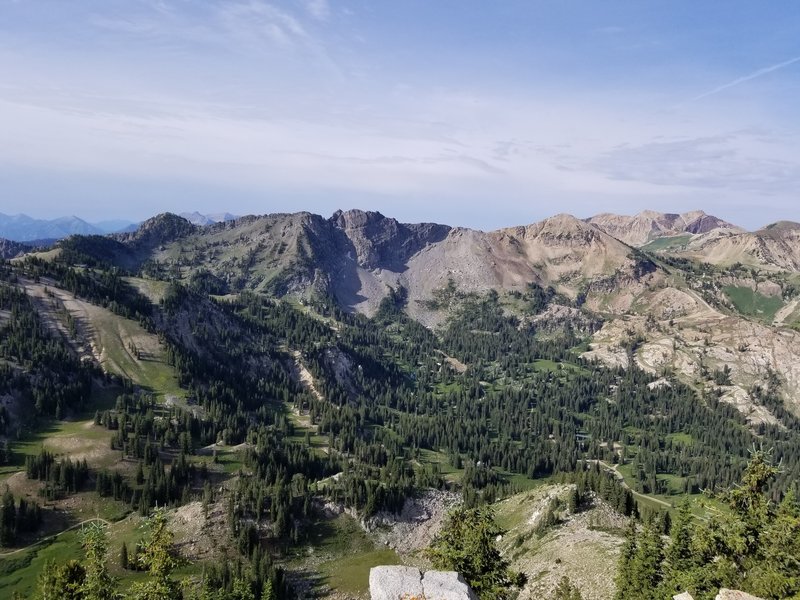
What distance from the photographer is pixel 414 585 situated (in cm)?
2305

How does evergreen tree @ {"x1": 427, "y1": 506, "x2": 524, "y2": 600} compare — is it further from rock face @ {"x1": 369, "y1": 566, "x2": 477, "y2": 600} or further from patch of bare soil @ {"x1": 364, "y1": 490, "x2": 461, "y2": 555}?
patch of bare soil @ {"x1": 364, "y1": 490, "x2": 461, "y2": 555}

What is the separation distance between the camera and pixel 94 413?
173625 mm

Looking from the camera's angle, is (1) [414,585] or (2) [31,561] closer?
(1) [414,585]

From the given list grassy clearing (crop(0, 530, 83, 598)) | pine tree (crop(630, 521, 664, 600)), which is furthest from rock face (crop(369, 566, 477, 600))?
grassy clearing (crop(0, 530, 83, 598))

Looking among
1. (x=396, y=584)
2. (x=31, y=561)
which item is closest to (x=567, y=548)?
(x=396, y=584)

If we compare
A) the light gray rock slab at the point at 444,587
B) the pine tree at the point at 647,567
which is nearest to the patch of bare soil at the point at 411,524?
the pine tree at the point at 647,567

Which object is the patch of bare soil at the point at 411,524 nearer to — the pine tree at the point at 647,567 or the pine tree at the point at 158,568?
the pine tree at the point at 647,567

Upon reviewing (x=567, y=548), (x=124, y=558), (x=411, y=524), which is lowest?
(x=411, y=524)

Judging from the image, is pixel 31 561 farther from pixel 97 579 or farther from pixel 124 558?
pixel 97 579

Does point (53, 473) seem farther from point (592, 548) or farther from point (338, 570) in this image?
point (592, 548)

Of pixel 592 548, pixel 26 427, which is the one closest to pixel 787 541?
pixel 592 548

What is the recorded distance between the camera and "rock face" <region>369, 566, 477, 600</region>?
2264cm

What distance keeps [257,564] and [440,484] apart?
83.9m

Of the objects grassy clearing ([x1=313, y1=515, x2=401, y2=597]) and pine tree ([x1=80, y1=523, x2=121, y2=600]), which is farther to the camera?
grassy clearing ([x1=313, y1=515, x2=401, y2=597])
